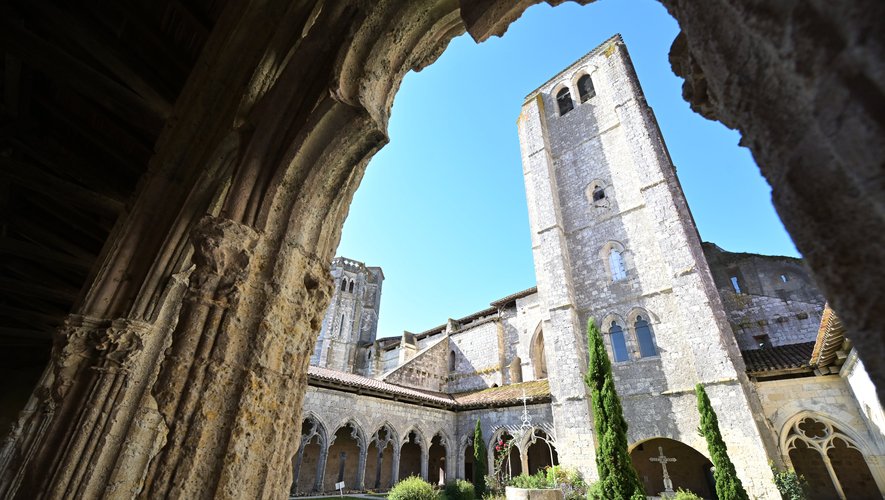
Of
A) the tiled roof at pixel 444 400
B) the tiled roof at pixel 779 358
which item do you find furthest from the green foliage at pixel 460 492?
the tiled roof at pixel 779 358

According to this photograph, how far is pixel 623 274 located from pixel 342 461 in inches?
499

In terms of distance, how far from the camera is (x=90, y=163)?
5734 millimetres

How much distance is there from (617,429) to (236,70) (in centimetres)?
1099

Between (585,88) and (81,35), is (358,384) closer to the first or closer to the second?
(81,35)

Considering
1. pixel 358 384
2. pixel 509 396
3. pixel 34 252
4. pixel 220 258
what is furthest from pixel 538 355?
pixel 220 258

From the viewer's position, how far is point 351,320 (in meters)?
32.8

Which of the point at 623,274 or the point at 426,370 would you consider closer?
the point at 623,274

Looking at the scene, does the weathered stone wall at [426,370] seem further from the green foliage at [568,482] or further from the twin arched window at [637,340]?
the twin arched window at [637,340]

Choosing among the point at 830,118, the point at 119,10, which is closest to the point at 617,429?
the point at 830,118

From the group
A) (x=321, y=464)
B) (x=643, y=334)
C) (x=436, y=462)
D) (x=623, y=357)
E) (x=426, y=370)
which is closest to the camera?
(x=321, y=464)

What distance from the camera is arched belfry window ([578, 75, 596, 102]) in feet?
55.6

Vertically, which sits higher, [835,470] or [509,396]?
[509,396]

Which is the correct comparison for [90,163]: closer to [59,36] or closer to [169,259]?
[59,36]

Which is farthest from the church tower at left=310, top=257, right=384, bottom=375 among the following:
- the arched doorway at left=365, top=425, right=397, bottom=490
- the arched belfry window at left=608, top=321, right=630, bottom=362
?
the arched belfry window at left=608, top=321, right=630, bottom=362
